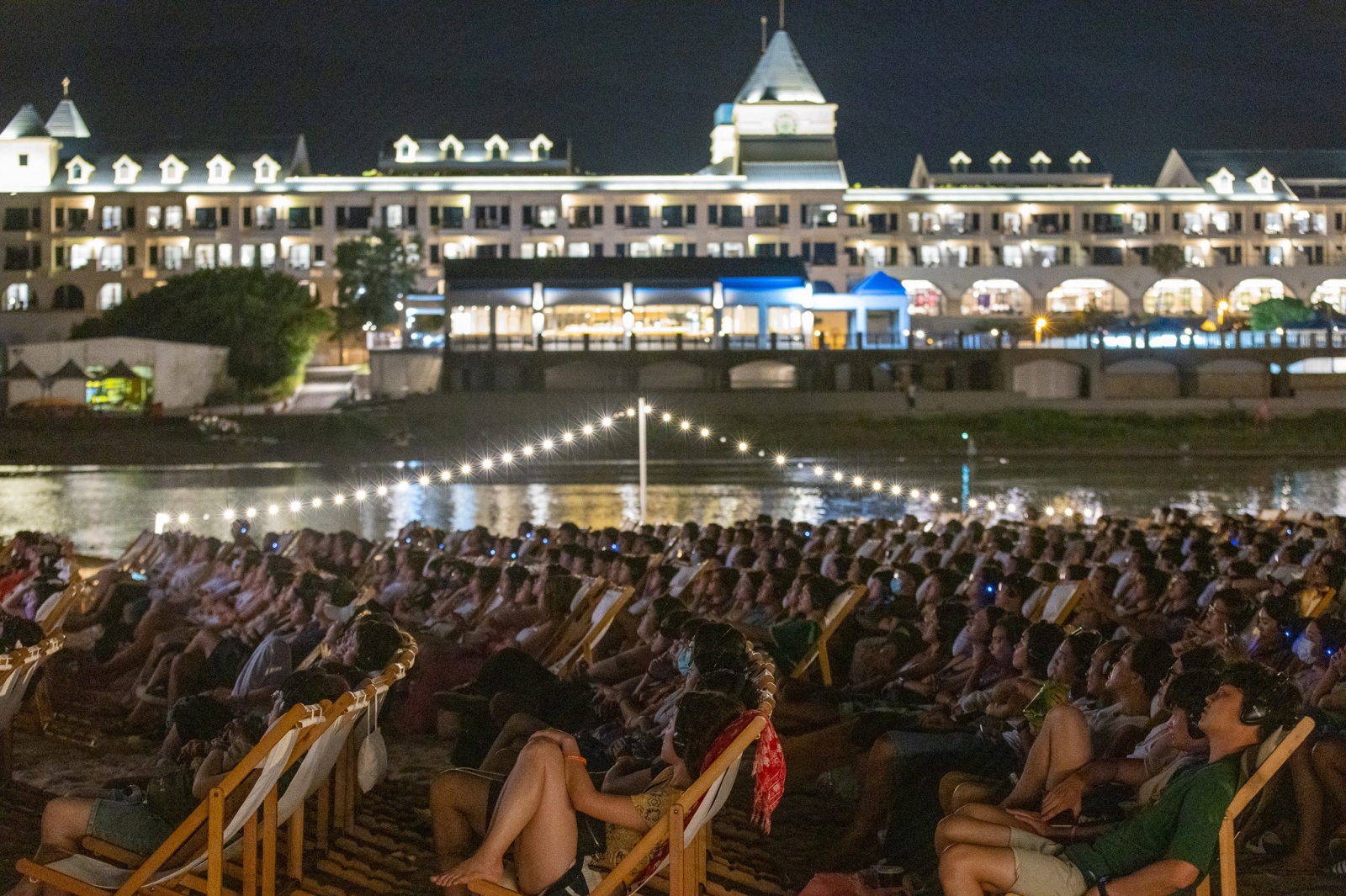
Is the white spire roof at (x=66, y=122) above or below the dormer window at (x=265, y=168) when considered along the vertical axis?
above

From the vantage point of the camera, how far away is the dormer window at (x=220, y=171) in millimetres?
87625

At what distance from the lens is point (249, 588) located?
38.7 feet

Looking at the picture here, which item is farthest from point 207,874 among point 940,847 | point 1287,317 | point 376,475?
point 1287,317

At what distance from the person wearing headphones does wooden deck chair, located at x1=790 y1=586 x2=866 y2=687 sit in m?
4.08

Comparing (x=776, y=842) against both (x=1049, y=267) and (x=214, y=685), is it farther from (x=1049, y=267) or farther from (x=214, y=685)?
(x=1049, y=267)

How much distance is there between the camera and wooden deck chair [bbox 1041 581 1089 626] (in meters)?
9.69

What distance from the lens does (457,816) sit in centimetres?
533

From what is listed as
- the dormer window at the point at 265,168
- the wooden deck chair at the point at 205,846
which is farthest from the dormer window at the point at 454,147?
the wooden deck chair at the point at 205,846

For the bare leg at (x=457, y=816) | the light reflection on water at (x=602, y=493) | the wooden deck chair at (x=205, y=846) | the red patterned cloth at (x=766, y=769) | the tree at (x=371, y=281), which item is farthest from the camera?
the tree at (x=371, y=281)

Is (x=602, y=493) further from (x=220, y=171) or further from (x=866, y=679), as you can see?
(x=220, y=171)

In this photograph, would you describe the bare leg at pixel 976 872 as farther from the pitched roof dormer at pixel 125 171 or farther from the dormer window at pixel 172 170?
the pitched roof dormer at pixel 125 171

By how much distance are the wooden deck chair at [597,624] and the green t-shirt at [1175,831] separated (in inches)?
195

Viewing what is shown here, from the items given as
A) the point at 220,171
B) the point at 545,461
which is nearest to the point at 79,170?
the point at 220,171

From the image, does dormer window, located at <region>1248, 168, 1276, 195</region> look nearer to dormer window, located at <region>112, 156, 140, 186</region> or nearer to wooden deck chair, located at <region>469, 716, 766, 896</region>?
dormer window, located at <region>112, 156, 140, 186</region>
